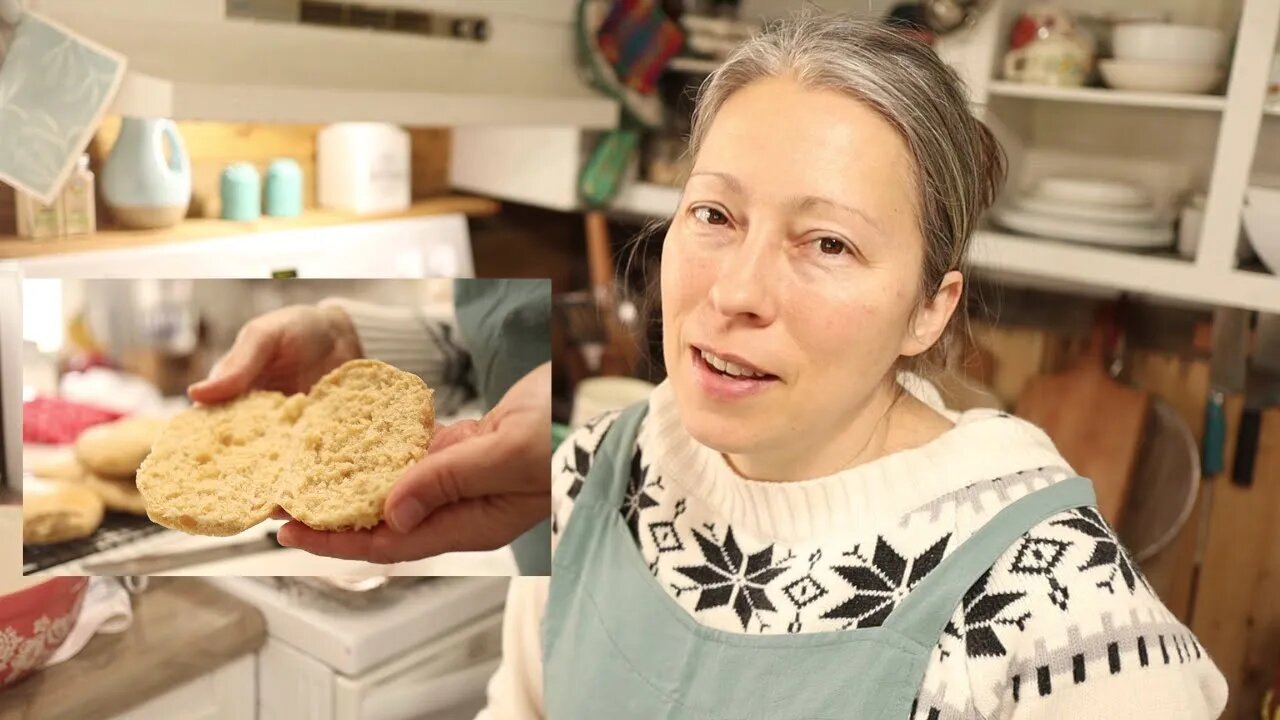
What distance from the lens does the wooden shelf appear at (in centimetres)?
147

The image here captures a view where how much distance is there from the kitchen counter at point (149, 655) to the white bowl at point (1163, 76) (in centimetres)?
140

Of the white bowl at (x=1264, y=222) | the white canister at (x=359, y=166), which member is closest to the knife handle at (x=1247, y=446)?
the white bowl at (x=1264, y=222)

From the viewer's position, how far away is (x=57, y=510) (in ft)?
2.88

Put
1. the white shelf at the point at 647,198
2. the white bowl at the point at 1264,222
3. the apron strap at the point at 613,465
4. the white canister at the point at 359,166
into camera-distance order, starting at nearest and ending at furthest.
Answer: the apron strap at the point at 613,465, the white bowl at the point at 1264,222, the white canister at the point at 359,166, the white shelf at the point at 647,198

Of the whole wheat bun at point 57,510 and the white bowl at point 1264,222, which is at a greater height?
the white bowl at point 1264,222

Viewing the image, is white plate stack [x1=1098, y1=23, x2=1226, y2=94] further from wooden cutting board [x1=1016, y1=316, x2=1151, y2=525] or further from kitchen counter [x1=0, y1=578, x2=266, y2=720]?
kitchen counter [x1=0, y1=578, x2=266, y2=720]

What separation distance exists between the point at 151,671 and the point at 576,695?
38 cm

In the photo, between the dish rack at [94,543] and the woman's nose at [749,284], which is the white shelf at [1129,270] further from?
the dish rack at [94,543]

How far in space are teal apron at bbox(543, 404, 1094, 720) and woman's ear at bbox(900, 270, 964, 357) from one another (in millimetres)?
154

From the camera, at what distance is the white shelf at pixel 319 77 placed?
4.28ft

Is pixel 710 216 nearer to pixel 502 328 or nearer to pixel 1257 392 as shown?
pixel 502 328

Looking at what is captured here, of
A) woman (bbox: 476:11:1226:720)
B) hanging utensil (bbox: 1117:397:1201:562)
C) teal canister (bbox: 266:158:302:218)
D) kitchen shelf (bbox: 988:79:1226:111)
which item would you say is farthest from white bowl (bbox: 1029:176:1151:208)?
teal canister (bbox: 266:158:302:218)

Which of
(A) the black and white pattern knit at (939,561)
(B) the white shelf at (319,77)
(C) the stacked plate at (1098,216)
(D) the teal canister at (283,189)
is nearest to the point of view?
(A) the black and white pattern knit at (939,561)

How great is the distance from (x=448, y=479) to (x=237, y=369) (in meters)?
0.21
